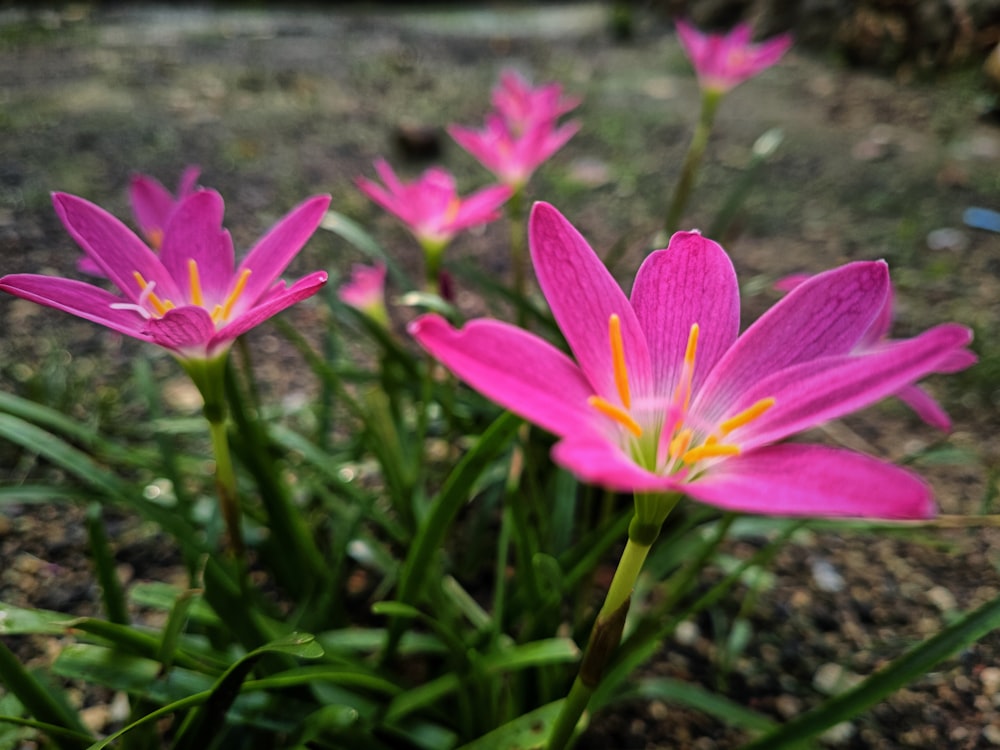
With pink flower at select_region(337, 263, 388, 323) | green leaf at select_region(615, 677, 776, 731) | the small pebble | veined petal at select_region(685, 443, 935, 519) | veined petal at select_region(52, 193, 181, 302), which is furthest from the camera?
the small pebble

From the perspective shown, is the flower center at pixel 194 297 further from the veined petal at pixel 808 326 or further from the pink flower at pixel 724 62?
the pink flower at pixel 724 62

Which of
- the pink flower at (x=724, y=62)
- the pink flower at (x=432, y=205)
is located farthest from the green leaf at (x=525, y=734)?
the pink flower at (x=724, y=62)

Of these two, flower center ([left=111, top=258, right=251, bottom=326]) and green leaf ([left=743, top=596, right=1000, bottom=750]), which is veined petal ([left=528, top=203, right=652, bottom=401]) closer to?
flower center ([left=111, top=258, right=251, bottom=326])

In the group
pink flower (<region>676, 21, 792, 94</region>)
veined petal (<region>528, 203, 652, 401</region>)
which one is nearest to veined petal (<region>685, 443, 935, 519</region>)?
veined petal (<region>528, 203, 652, 401</region>)

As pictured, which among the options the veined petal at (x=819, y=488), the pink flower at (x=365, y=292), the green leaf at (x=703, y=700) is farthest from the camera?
the pink flower at (x=365, y=292)

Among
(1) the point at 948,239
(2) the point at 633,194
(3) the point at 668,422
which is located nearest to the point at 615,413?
(3) the point at 668,422

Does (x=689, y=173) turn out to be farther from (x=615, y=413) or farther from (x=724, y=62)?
(x=615, y=413)
